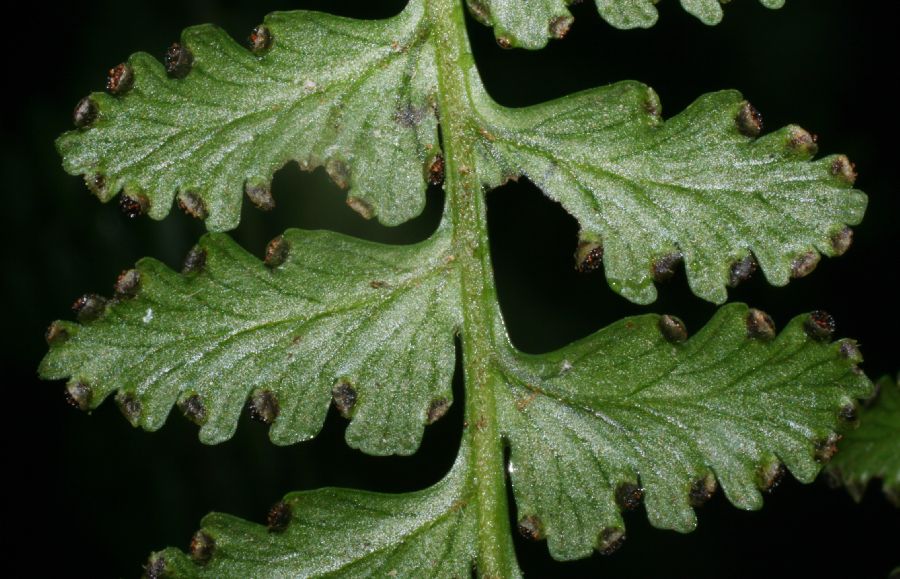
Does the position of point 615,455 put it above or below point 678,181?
below

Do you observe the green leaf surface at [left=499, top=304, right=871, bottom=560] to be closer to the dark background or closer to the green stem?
the green stem

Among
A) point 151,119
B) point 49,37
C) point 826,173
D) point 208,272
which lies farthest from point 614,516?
point 49,37

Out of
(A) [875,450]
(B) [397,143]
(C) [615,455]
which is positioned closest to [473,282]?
(B) [397,143]

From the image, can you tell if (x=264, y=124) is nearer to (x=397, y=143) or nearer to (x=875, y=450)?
(x=397, y=143)

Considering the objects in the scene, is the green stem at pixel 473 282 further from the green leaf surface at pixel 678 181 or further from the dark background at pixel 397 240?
the dark background at pixel 397 240

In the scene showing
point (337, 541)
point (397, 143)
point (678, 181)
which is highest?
point (397, 143)

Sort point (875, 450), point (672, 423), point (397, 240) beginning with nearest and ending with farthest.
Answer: point (672, 423)
point (875, 450)
point (397, 240)

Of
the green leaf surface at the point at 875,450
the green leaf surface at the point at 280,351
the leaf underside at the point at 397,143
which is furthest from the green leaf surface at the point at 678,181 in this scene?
the green leaf surface at the point at 875,450
